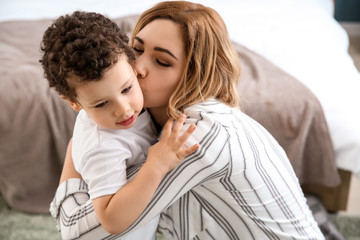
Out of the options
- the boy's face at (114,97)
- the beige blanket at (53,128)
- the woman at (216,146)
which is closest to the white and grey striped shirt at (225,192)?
the woman at (216,146)

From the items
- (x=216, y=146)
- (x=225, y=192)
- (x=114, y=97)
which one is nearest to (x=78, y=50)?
(x=114, y=97)

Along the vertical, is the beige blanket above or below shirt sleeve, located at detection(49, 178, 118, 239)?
below

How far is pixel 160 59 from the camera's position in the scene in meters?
1.05

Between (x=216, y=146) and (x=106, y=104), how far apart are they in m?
0.27

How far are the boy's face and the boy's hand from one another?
0.11 metres

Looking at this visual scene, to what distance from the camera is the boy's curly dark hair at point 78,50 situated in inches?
34.3

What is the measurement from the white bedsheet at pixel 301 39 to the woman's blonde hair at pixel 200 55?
88cm

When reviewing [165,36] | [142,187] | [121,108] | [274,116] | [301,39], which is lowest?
[274,116]

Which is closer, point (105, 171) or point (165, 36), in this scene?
point (105, 171)

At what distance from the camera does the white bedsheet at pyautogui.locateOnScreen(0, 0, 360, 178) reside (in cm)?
181

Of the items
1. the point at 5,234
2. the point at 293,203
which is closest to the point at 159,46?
the point at 293,203

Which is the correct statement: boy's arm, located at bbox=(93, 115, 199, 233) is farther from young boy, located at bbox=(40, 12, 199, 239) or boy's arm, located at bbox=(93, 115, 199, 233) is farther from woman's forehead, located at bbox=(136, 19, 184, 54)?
woman's forehead, located at bbox=(136, 19, 184, 54)

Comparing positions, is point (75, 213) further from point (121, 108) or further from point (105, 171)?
point (121, 108)

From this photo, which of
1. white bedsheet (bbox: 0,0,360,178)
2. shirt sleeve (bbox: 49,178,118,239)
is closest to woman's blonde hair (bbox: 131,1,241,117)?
shirt sleeve (bbox: 49,178,118,239)
